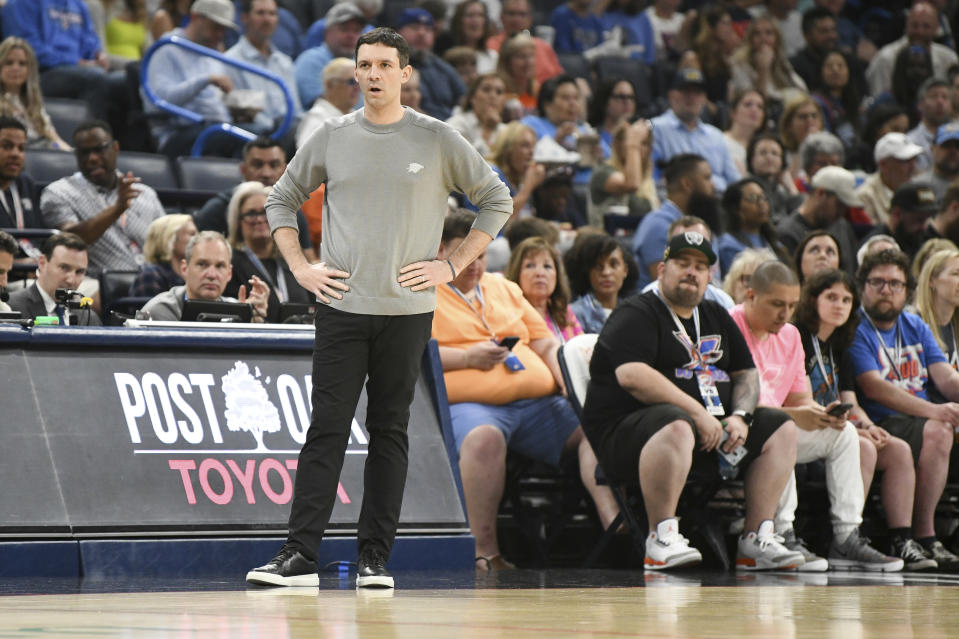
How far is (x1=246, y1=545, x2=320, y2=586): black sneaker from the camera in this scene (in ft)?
15.7

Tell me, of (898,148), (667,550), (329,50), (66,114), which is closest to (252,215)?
(667,550)

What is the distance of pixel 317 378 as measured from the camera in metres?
5.01

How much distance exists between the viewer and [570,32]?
47.8ft

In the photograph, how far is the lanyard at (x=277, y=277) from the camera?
7.80 m

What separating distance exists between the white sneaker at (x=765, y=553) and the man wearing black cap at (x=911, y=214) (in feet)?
13.5

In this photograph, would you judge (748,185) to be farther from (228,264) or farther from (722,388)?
(228,264)

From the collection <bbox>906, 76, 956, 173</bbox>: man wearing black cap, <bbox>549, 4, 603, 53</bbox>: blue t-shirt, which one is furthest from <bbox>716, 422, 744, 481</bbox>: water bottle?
<bbox>549, 4, 603, 53</bbox>: blue t-shirt

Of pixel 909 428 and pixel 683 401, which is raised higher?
pixel 683 401

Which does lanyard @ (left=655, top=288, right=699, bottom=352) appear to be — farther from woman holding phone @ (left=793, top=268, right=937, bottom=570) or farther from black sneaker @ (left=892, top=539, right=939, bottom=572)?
black sneaker @ (left=892, top=539, right=939, bottom=572)

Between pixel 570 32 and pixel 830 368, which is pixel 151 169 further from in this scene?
pixel 570 32

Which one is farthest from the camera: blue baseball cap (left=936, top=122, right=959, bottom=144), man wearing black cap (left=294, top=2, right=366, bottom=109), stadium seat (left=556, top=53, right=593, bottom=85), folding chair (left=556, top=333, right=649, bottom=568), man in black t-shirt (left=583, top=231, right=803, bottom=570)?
stadium seat (left=556, top=53, right=593, bottom=85)

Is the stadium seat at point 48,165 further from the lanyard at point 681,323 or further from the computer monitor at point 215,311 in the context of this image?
the lanyard at point 681,323

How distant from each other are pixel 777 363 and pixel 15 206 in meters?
4.38

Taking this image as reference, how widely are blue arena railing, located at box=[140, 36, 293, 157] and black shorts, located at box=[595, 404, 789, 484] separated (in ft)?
15.4
